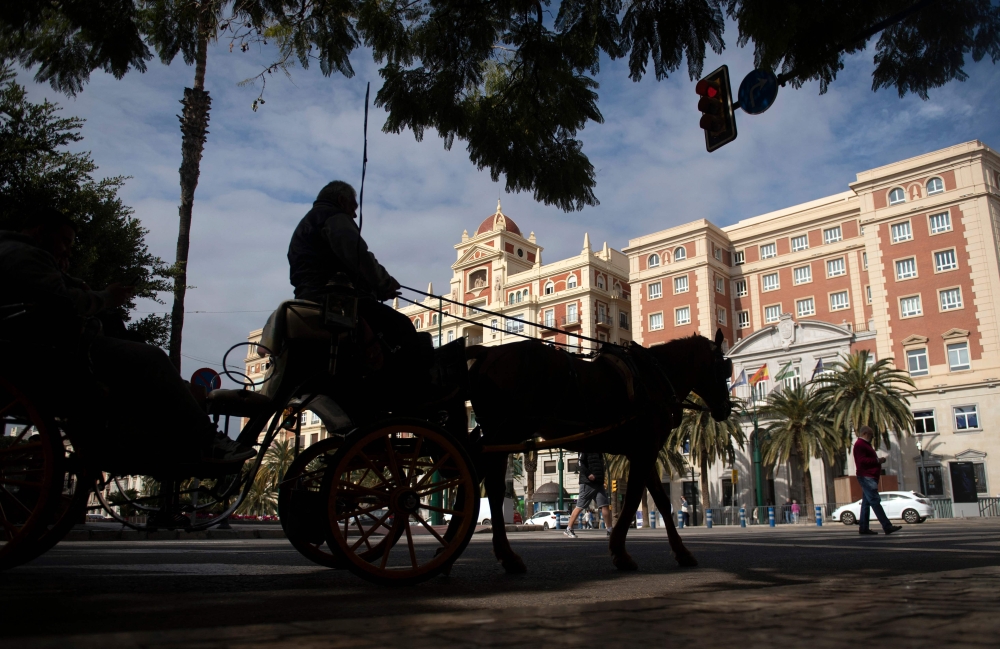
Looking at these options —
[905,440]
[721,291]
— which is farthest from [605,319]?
[905,440]

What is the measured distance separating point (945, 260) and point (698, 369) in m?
49.1

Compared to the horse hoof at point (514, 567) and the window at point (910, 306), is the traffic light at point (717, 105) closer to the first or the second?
the horse hoof at point (514, 567)

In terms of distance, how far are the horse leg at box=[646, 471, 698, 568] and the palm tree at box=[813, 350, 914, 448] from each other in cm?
3825

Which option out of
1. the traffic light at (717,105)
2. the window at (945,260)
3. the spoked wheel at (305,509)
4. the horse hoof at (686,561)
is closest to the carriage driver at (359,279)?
the spoked wheel at (305,509)

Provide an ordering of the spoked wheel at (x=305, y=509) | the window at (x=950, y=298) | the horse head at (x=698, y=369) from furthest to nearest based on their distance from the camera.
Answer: the window at (x=950, y=298)
the horse head at (x=698, y=369)
the spoked wheel at (x=305, y=509)

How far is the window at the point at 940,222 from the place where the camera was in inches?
1893

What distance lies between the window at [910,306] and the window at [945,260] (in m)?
2.21

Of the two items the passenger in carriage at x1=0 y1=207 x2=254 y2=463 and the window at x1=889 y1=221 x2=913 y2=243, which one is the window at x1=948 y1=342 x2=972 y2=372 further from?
the passenger in carriage at x1=0 y1=207 x2=254 y2=463

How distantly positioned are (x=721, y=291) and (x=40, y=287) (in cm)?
6340

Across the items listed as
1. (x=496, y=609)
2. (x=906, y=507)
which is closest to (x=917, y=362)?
(x=906, y=507)

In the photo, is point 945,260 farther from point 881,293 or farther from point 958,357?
point 958,357

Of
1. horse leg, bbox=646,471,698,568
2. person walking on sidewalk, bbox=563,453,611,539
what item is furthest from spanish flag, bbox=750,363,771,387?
horse leg, bbox=646,471,698,568

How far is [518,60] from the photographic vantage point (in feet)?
26.0

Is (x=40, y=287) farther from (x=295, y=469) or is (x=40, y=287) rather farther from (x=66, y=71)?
(x=66, y=71)
